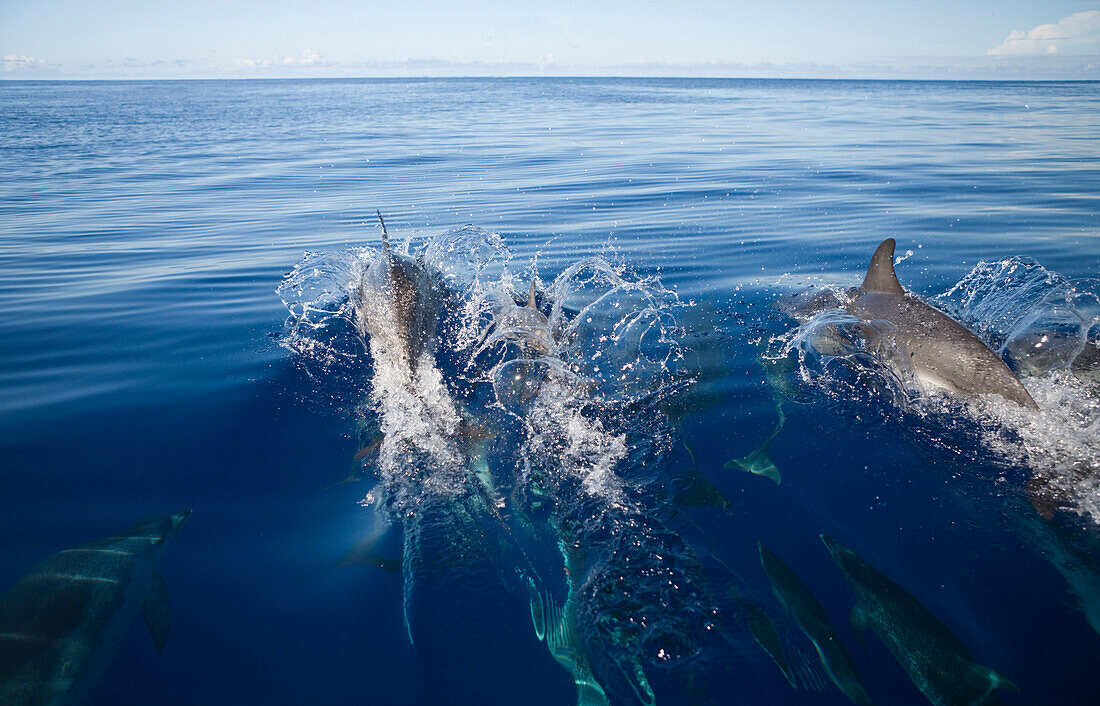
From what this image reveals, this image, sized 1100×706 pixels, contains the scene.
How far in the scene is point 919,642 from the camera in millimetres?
2625

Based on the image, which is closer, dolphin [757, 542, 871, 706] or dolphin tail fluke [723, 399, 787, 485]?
dolphin [757, 542, 871, 706]

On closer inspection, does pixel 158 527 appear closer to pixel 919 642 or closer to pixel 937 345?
pixel 919 642

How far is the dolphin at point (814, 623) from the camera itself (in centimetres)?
247

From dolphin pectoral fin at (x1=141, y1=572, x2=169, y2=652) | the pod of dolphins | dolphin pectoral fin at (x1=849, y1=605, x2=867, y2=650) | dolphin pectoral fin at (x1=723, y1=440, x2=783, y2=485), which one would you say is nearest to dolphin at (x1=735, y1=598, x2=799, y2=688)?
the pod of dolphins

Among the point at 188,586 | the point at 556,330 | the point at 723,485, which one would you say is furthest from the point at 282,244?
the point at 723,485

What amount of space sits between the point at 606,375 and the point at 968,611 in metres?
2.93

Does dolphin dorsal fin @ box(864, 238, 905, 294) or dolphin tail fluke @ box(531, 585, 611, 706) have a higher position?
dolphin dorsal fin @ box(864, 238, 905, 294)

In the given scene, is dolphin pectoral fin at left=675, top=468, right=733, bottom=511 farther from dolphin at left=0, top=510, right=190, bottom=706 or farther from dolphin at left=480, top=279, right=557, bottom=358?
dolphin at left=0, top=510, right=190, bottom=706

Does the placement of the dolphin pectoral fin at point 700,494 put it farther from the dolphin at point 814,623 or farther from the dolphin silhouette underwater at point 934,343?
the dolphin silhouette underwater at point 934,343

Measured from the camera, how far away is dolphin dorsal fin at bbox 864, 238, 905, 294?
18.6 ft

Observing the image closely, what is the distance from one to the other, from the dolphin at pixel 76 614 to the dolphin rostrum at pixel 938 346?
5.23 metres

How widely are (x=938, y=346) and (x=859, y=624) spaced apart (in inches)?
111

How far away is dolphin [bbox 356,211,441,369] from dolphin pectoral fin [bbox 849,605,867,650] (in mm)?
3536

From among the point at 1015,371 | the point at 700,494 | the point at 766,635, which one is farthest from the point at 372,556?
the point at 1015,371
